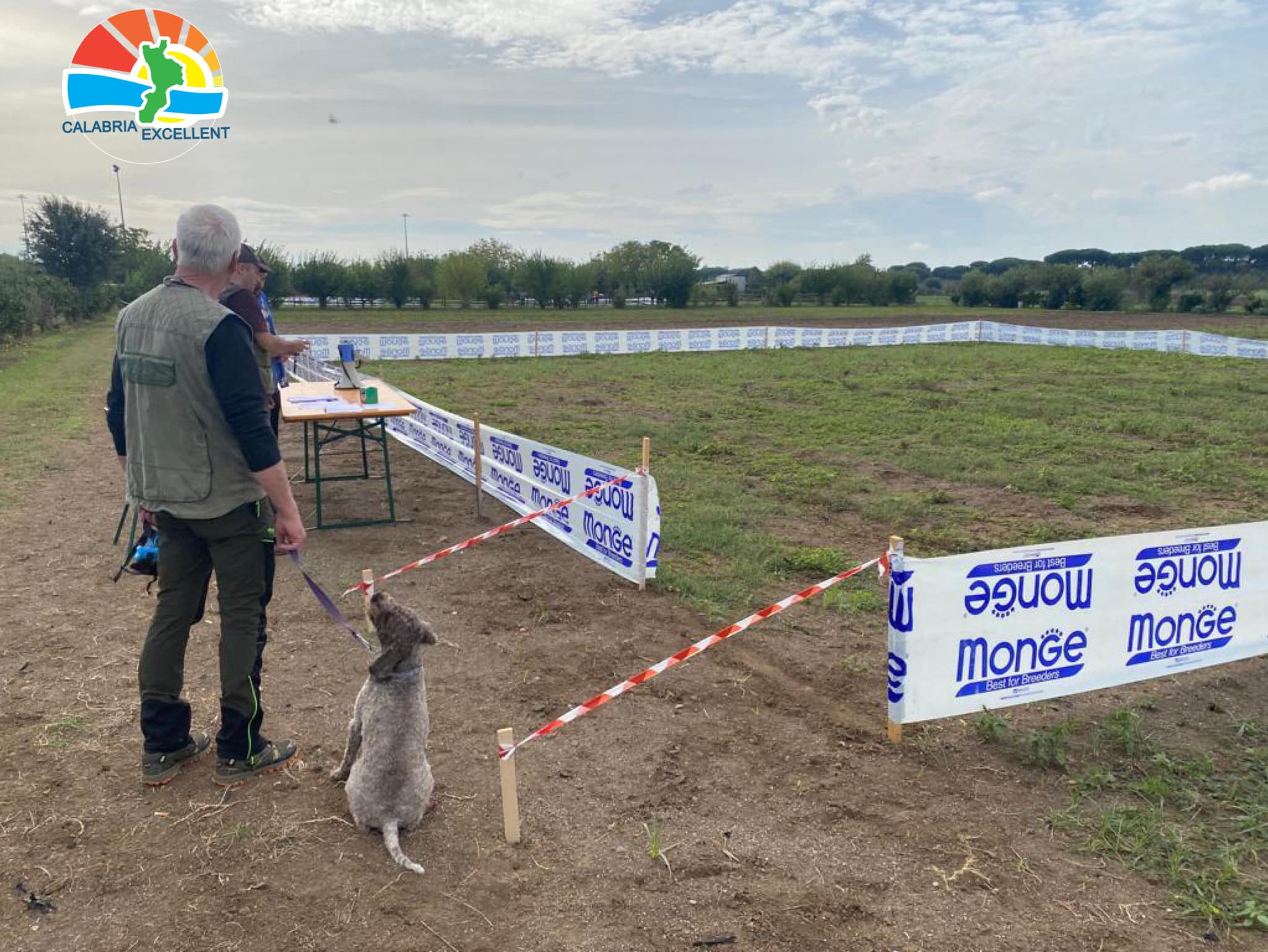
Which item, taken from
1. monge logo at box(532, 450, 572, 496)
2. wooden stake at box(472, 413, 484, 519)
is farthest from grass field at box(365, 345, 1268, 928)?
wooden stake at box(472, 413, 484, 519)

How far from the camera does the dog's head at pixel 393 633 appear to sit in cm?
315

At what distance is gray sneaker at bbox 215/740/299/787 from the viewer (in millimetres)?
3600

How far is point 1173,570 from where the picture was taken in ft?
14.3

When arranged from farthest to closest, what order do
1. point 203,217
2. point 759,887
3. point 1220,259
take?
point 1220,259 → point 203,217 → point 759,887

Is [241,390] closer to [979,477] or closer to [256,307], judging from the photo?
[256,307]

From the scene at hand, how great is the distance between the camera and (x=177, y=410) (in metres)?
3.20

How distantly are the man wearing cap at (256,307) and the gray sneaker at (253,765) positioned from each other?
2.30 meters

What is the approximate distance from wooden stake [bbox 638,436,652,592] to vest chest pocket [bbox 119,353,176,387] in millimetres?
3204

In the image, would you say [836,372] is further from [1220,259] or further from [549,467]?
[1220,259]

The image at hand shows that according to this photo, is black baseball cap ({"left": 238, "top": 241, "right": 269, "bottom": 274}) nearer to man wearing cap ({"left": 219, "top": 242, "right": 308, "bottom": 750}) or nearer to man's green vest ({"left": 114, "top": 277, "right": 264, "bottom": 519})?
man wearing cap ({"left": 219, "top": 242, "right": 308, "bottom": 750})

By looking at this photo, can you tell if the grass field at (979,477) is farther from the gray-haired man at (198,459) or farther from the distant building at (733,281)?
the distant building at (733,281)

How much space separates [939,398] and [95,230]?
2239 inches

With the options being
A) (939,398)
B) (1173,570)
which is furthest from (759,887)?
(939,398)

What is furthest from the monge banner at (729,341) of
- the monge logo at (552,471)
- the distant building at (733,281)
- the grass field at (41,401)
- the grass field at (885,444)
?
the distant building at (733,281)
